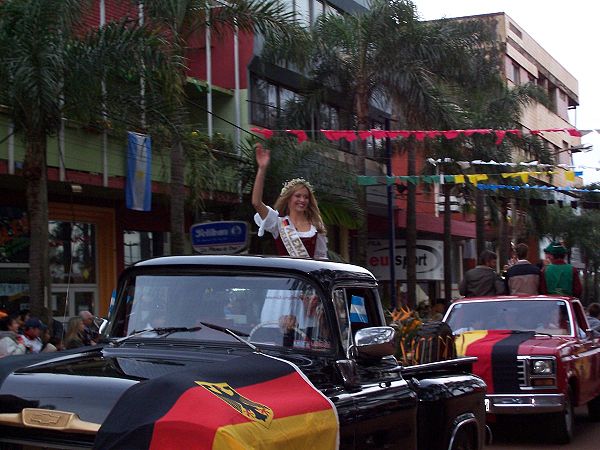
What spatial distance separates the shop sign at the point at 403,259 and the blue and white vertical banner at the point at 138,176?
51.1ft

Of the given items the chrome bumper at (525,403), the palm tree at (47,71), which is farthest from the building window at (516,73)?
the chrome bumper at (525,403)

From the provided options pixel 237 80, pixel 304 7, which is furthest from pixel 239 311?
pixel 304 7

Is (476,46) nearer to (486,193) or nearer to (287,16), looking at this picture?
(486,193)

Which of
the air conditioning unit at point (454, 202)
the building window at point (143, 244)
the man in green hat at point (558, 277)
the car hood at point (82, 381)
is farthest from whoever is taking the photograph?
the air conditioning unit at point (454, 202)

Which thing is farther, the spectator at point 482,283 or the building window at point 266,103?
the building window at point 266,103

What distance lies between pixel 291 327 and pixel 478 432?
99.2 inches

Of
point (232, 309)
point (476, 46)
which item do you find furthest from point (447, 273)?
point (232, 309)

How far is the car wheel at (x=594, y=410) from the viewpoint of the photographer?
504 inches

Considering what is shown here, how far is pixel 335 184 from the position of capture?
75.0 feet

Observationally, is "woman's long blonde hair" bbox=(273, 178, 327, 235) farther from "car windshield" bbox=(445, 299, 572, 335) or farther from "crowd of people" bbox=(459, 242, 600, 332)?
"crowd of people" bbox=(459, 242, 600, 332)

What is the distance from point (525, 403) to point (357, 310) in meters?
5.40

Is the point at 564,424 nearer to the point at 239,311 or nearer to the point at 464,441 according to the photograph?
the point at 464,441

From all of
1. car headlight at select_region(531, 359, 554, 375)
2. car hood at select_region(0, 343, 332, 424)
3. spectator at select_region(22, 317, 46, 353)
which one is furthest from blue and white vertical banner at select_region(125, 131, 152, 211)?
car hood at select_region(0, 343, 332, 424)

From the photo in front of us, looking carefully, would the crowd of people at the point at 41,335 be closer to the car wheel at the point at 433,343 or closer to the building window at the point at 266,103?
the car wheel at the point at 433,343
